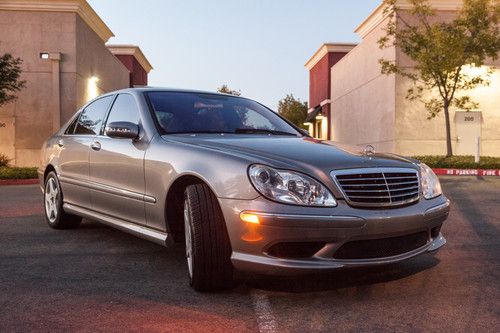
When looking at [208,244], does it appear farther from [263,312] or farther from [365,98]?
[365,98]

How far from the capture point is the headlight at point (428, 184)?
164 inches

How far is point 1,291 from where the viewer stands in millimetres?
3990

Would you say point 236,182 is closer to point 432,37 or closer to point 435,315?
point 435,315

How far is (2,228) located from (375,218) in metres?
4.94

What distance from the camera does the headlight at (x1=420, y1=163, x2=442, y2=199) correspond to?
416 cm

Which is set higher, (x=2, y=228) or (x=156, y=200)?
(x=156, y=200)

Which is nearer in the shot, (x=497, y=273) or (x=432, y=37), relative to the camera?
(x=497, y=273)

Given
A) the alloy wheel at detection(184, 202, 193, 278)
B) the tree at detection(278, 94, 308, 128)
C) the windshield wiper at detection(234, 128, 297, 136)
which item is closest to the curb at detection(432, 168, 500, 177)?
the windshield wiper at detection(234, 128, 297, 136)

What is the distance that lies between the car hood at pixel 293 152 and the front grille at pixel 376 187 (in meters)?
0.06

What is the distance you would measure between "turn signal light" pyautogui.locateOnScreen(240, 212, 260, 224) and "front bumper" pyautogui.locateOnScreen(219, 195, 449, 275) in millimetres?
23

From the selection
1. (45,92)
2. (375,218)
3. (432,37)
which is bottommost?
(375,218)

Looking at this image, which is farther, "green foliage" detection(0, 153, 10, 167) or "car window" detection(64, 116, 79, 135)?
"green foliage" detection(0, 153, 10, 167)

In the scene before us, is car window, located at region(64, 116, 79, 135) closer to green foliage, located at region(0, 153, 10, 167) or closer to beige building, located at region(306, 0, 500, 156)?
green foliage, located at region(0, 153, 10, 167)

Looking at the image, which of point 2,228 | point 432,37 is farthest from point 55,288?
point 432,37
